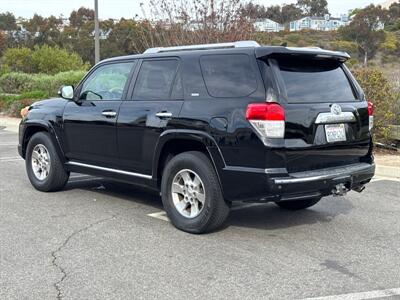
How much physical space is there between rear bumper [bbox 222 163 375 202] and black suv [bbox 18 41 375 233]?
0.01 m

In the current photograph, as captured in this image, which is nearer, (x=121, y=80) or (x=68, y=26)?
(x=121, y=80)

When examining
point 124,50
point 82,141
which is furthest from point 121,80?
point 124,50

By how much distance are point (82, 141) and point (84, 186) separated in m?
1.39

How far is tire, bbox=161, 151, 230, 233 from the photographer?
18.8 ft

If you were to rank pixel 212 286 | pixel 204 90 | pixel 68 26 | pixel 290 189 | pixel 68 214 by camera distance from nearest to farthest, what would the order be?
pixel 212 286 < pixel 290 189 < pixel 204 90 < pixel 68 214 < pixel 68 26

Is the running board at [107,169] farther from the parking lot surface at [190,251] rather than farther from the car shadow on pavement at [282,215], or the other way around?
the car shadow on pavement at [282,215]

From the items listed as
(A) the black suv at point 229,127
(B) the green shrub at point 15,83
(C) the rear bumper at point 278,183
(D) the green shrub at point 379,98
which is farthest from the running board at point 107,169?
(B) the green shrub at point 15,83

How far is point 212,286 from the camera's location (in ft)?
15.0

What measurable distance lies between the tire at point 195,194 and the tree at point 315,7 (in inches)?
2369

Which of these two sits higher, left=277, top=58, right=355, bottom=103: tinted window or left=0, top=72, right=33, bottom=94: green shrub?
left=277, top=58, right=355, bottom=103: tinted window

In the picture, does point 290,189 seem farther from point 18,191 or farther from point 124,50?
point 124,50

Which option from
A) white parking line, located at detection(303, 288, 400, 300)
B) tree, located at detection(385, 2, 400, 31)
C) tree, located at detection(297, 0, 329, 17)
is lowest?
white parking line, located at detection(303, 288, 400, 300)

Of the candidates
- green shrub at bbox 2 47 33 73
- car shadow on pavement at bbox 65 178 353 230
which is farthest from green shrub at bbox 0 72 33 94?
car shadow on pavement at bbox 65 178 353 230

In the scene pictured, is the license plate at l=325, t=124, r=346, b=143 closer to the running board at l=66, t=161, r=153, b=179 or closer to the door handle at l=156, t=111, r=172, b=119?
Result: the door handle at l=156, t=111, r=172, b=119
